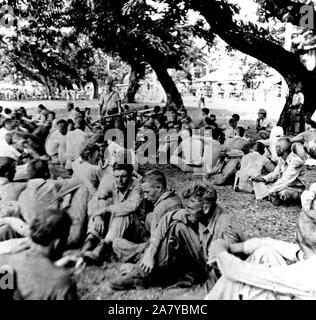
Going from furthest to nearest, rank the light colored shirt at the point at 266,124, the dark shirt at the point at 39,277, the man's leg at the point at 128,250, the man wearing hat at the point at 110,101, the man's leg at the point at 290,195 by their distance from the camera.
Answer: the light colored shirt at the point at 266,124 < the man wearing hat at the point at 110,101 < the man's leg at the point at 290,195 < the man's leg at the point at 128,250 < the dark shirt at the point at 39,277

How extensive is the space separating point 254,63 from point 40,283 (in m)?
3.55

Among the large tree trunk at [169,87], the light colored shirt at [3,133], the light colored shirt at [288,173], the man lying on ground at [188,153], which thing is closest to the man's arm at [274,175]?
the light colored shirt at [288,173]

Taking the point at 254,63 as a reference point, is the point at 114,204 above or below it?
below

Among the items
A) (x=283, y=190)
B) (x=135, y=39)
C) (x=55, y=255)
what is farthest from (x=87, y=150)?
(x=283, y=190)

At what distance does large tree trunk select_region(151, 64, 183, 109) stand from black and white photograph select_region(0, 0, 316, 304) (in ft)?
0.06

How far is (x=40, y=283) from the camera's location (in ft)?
8.36

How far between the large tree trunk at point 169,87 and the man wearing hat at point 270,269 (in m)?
2.50

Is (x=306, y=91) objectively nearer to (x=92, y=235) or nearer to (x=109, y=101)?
(x=109, y=101)

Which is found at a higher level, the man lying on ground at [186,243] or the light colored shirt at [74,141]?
the light colored shirt at [74,141]

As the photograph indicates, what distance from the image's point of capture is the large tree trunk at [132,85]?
4574 millimetres

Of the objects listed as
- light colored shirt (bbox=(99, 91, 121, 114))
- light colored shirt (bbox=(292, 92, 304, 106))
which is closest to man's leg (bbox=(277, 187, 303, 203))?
light colored shirt (bbox=(292, 92, 304, 106))

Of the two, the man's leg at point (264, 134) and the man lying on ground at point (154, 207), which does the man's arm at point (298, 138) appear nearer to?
the man's leg at point (264, 134)
